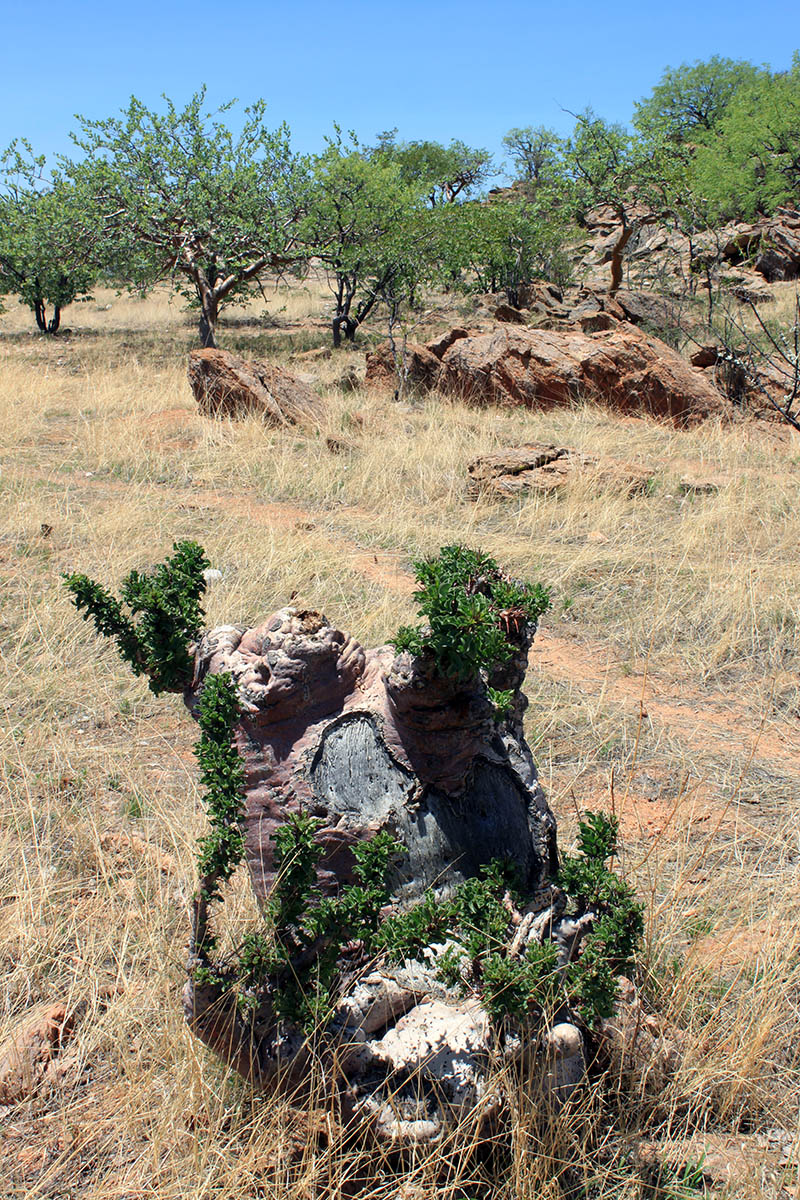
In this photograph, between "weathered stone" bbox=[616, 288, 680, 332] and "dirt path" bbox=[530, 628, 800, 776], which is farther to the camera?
"weathered stone" bbox=[616, 288, 680, 332]

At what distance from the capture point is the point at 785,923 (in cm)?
275

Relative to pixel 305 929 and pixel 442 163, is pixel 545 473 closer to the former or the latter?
pixel 305 929

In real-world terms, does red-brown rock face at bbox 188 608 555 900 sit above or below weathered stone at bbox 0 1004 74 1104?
above

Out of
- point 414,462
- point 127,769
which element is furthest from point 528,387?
point 127,769

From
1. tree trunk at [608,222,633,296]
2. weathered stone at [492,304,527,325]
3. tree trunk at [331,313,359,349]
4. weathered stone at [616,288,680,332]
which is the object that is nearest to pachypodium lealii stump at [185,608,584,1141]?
weathered stone at [616,288,680,332]

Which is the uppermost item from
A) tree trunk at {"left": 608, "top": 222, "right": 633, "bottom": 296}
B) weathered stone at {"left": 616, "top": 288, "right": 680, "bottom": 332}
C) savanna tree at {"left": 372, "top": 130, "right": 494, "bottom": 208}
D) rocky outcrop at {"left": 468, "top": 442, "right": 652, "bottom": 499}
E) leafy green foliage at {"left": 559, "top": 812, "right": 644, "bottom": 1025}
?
savanna tree at {"left": 372, "top": 130, "right": 494, "bottom": 208}

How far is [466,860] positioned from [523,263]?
764 inches

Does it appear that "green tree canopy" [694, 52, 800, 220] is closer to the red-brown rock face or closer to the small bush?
the small bush

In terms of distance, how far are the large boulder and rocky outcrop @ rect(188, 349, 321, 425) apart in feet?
7.93

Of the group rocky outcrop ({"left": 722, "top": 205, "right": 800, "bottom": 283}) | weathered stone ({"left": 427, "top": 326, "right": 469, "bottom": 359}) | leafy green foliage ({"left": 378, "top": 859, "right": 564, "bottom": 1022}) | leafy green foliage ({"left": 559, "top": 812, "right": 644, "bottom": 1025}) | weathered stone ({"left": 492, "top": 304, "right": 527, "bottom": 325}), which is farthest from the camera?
rocky outcrop ({"left": 722, "top": 205, "right": 800, "bottom": 283})

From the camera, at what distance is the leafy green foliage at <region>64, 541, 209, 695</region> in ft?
7.15

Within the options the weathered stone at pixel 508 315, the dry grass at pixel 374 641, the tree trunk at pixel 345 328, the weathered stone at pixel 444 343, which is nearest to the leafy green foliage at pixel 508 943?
the dry grass at pixel 374 641

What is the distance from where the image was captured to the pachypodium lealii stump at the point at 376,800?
2.02 metres

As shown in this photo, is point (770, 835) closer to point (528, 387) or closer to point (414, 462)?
point (414, 462)
